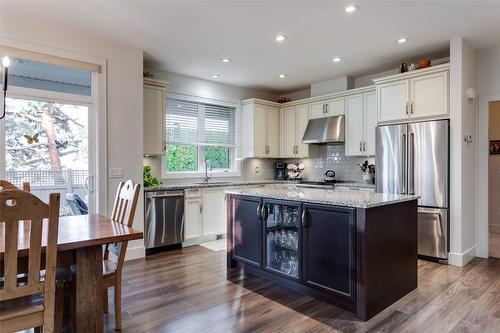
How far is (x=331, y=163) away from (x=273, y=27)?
10.1 feet

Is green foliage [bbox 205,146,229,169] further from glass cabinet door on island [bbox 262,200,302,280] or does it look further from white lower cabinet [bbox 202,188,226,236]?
glass cabinet door on island [bbox 262,200,302,280]

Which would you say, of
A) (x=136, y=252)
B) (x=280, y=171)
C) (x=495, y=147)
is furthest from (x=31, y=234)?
(x=495, y=147)

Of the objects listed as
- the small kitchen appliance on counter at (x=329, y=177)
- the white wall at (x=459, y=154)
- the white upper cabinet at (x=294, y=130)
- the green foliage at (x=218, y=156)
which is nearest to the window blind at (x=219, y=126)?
the green foliage at (x=218, y=156)

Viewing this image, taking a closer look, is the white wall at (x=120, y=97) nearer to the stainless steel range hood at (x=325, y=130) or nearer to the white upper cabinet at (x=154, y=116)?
the white upper cabinet at (x=154, y=116)

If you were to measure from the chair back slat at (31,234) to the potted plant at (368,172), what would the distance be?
450 centimetres

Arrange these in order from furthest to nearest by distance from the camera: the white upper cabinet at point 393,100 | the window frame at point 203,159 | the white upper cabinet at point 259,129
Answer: the white upper cabinet at point 259,129, the window frame at point 203,159, the white upper cabinet at point 393,100

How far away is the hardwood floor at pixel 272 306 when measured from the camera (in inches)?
93.3

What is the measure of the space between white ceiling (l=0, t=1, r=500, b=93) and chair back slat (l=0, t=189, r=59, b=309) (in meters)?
2.30

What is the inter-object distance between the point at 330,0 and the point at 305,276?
8.26 feet

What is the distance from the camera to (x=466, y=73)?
3.92m

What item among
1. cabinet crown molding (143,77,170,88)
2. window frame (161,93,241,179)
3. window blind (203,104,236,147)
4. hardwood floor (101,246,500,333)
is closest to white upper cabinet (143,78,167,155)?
cabinet crown molding (143,77,170,88)

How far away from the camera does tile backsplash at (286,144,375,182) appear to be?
215 inches

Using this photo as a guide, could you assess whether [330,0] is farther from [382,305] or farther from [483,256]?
[483,256]

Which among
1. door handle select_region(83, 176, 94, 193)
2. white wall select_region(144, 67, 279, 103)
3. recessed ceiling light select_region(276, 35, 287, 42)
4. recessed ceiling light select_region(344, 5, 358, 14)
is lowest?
door handle select_region(83, 176, 94, 193)
